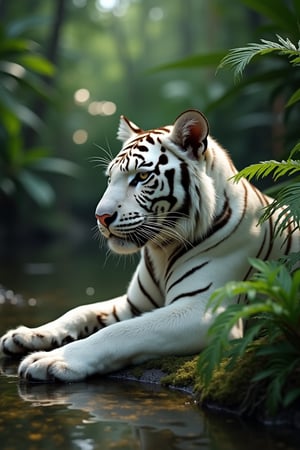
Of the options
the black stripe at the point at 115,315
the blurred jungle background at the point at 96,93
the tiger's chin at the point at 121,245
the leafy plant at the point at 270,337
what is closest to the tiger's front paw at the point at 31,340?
the black stripe at the point at 115,315

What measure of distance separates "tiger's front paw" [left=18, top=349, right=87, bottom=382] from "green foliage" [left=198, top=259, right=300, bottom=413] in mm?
773

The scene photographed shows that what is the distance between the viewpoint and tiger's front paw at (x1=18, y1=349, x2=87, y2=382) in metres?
3.55

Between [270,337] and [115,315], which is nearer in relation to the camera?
[270,337]

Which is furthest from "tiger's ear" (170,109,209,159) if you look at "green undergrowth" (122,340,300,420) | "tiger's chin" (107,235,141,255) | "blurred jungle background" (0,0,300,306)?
"blurred jungle background" (0,0,300,306)

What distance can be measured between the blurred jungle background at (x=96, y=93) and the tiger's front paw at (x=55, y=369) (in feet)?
9.18

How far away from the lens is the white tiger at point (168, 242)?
12.0 ft

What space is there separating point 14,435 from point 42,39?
21994 mm

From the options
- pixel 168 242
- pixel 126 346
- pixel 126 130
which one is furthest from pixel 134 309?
pixel 126 130

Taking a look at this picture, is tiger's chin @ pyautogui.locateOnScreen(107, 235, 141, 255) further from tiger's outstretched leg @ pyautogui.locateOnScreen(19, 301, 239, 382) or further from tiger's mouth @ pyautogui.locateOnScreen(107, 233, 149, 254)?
tiger's outstretched leg @ pyautogui.locateOnScreen(19, 301, 239, 382)

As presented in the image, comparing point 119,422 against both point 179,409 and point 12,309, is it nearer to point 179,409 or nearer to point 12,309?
point 179,409

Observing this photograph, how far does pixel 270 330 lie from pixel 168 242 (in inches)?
45.1

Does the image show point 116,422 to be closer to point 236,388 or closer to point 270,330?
point 236,388

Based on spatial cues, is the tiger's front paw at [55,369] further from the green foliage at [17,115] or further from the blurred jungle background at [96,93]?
the green foliage at [17,115]

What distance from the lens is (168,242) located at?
4.04 m
